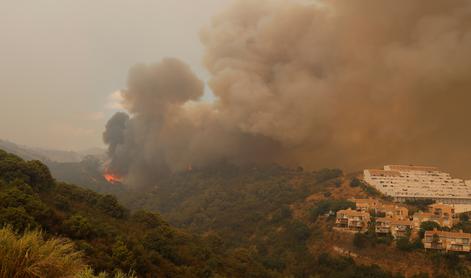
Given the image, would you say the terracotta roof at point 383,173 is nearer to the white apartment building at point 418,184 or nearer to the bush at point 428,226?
the white apartment building at point 418,184

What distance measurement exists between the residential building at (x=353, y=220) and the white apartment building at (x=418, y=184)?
1290 cm

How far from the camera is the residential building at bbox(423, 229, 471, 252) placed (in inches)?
1403

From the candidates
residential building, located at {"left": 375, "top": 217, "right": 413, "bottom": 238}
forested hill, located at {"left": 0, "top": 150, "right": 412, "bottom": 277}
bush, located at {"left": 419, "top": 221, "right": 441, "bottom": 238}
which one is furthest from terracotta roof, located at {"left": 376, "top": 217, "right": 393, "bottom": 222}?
forested hill, located at {"left": 0, "top": 150, "right": 412, "bottom": 277}

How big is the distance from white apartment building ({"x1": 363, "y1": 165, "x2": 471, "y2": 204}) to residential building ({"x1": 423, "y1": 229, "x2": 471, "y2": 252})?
61.6ft

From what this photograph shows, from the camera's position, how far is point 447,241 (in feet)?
119

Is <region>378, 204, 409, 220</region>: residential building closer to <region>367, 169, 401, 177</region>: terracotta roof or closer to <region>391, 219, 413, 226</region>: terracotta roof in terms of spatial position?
<region>391, 219, 413, 226</region>: terracotta roof

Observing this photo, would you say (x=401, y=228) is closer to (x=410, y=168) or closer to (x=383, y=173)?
(x=383, y=173)

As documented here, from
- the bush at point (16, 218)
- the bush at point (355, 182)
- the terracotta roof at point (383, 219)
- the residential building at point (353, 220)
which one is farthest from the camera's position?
the bush at point (355, 182)

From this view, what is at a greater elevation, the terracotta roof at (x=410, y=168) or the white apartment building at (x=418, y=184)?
the terracotta roof at (x=410, y=168)

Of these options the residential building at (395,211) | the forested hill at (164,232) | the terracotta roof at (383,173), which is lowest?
the forested hill at (164,232)

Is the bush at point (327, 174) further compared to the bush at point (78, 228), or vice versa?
the bush at point (327, 174)

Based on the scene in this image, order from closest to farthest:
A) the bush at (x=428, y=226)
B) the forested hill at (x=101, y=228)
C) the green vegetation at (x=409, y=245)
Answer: the forested hill at (x=101, y=228) → the green vegetation at (x=409, y=245) → the bush at (x=428, y=226)

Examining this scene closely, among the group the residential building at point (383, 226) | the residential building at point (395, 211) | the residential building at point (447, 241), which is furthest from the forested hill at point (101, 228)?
the residential building at point (395, 211)

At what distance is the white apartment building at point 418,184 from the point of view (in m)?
56.7
